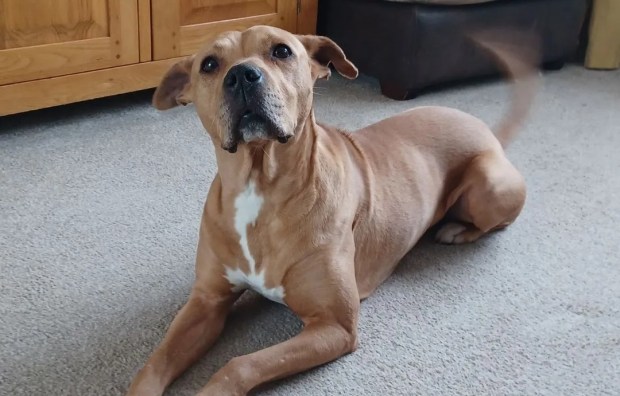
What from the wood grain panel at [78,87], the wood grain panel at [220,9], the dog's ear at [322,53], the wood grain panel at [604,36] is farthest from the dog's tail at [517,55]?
the wood grain panel at [78,87]

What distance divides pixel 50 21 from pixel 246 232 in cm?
125

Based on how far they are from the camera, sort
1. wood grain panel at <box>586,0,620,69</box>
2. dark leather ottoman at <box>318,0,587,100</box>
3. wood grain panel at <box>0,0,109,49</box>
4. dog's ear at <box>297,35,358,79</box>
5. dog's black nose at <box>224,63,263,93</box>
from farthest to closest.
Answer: wood grain panel at <box>586,0,620,69</box>, dark leather ottoman at <box>318,0,587,100</box>, wood grain panel at <box>0,0,109,49</box>, dog's ear at <box>297,35,358,79</box>, dog's black nose at <box>224,63,263,93</box>

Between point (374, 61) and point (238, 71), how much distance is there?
1.65 m

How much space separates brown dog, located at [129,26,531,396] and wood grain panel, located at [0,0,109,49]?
97 cm

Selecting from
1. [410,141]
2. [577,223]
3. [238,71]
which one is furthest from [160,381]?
[577,223]

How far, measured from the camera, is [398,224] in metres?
1.68

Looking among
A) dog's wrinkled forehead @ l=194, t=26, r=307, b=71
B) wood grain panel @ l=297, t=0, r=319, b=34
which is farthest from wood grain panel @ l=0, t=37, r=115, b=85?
dog's wrinkled forehead @ l=194, t=26, r=307, b=71

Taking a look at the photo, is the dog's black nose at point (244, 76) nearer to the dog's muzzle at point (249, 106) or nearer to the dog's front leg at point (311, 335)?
the dog's muzzle at point (249, 106)

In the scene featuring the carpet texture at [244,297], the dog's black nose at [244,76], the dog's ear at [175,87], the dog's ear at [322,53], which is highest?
the dog's black nose at [244,76]

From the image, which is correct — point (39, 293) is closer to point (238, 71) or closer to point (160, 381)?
point (160, 381)

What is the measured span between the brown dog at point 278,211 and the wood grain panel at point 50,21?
3.19 feet

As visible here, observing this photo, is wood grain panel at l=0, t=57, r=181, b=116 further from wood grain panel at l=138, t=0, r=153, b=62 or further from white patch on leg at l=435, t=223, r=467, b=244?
white patch on leg at l=435, t=223, r=467, b=244

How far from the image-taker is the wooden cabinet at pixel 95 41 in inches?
91.9

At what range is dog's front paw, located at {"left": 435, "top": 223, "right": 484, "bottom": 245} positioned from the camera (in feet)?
6.26
